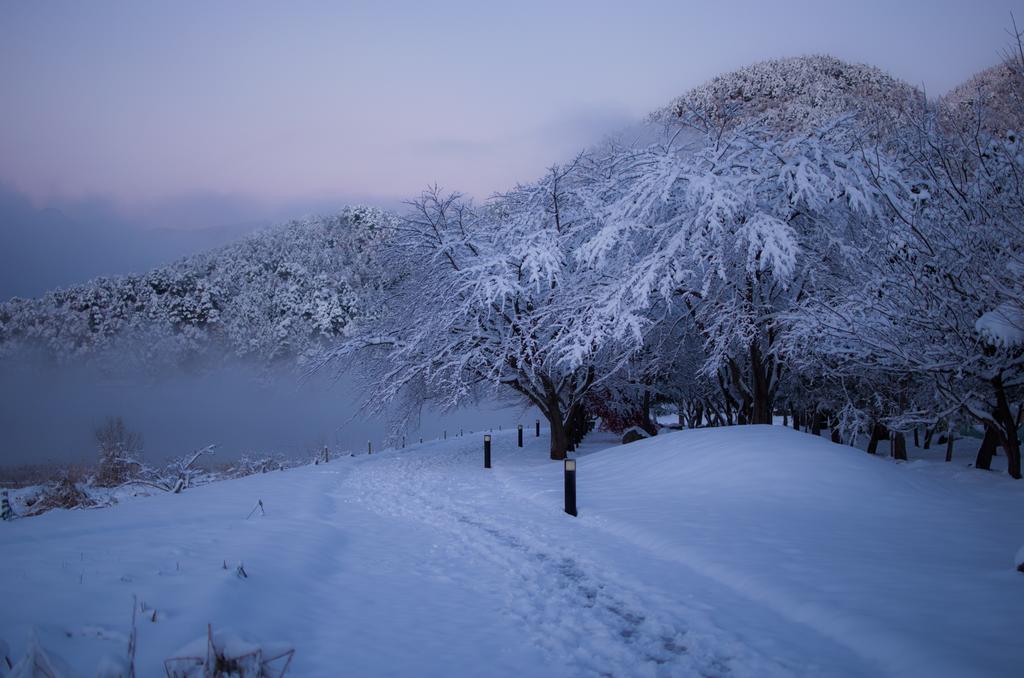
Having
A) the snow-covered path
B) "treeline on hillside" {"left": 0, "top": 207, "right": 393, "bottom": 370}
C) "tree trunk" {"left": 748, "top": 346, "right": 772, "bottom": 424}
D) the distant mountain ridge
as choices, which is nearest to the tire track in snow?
the snow-covered path

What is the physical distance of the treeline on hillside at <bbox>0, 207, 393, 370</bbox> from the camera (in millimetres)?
76625

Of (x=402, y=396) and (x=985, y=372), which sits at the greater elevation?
(x=985, y=372)

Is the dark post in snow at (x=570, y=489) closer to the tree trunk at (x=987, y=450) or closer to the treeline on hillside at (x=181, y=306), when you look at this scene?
the tree trunk at (x=987, y=450)

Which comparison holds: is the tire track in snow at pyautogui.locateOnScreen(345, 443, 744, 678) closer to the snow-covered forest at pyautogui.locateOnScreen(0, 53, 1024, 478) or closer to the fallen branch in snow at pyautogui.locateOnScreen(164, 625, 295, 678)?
the fallen branch in snow at pyautogui.locateOnScreen(164, 625, 295, 678)

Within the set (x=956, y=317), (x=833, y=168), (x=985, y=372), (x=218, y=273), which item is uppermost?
(x=218, y=273)

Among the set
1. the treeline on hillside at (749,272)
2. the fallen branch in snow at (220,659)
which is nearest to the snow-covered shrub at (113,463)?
the treeline on hillside at (749,272)

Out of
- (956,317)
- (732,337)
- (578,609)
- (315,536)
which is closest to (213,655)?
(578,609)

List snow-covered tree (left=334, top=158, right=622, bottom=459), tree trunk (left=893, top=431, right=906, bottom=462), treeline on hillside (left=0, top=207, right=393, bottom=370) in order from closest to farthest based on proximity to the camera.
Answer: snow-covered tree (left=334, top=158, right=622, bottom=459) < tree trunk (left=893, top=431, right=906, bottom=462) < treeline on hillside (left=0, top=207, right=393, bottom=370)

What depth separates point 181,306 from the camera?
80.4m

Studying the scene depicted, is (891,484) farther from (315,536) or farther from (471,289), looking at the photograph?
(471,289)

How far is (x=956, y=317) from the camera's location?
996cm

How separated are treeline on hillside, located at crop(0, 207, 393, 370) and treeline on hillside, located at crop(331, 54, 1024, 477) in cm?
5890

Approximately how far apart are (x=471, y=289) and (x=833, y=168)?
1016 cm

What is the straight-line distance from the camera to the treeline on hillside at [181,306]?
76.6 m
